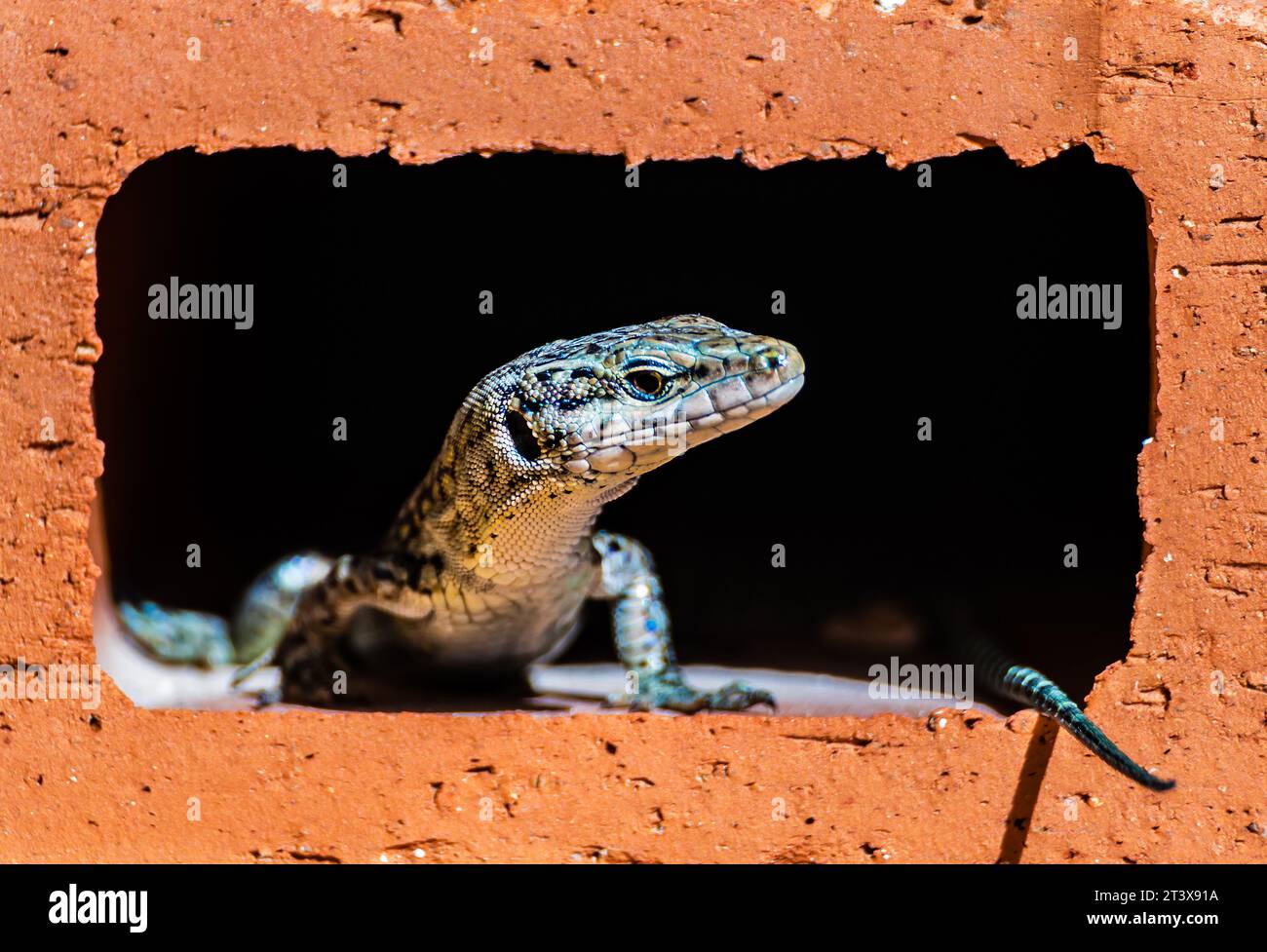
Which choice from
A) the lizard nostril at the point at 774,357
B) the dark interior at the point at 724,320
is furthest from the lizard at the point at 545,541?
the dark interior at the point at 724,320

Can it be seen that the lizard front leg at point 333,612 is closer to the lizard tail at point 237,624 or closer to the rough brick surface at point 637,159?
the lizard tail at point 237,624

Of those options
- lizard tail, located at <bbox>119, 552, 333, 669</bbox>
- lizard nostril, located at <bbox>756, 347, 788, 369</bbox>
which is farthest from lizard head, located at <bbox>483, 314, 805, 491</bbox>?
lizard tail, located at <bbox>119, 552, 333, 669</bbox>

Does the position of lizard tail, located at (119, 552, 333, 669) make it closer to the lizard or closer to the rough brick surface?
the lizard

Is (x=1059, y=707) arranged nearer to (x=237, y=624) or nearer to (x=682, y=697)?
(x=682, y=697)

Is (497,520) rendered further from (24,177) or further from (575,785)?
(24,177)

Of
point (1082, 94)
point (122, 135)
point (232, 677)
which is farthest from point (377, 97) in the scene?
point (232, 677)

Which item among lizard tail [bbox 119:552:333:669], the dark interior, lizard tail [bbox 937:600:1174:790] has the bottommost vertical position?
lizard tail [bbox 119:552:333:669]

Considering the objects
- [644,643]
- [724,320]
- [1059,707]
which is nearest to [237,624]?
[644,643]
